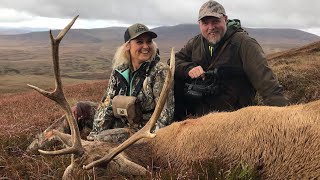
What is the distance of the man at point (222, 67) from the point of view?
612 centimetres

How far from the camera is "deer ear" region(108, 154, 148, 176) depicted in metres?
3.93

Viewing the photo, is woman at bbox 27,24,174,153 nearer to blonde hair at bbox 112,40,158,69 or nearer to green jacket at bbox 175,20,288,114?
blonde hair at bbox 112,40,158,69

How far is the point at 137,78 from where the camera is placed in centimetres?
620

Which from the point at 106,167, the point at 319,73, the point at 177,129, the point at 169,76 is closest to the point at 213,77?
the point at 177,129

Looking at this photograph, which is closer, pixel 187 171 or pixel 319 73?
pixel 187 171

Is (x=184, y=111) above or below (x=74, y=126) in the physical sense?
below

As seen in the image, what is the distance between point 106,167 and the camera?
3986 mm

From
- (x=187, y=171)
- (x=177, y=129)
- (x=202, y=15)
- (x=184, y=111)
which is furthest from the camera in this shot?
(x=184, y=111)

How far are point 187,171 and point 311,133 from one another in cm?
114

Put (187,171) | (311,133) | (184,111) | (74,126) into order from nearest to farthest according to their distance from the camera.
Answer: (311,133), (187,171), (74,126), (184,111)

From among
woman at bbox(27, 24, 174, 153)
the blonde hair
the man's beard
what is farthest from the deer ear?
the man's beard

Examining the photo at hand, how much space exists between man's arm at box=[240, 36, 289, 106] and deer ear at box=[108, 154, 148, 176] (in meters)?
2.38

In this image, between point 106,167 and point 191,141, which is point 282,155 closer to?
point 191,141

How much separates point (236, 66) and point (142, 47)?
1.45m
